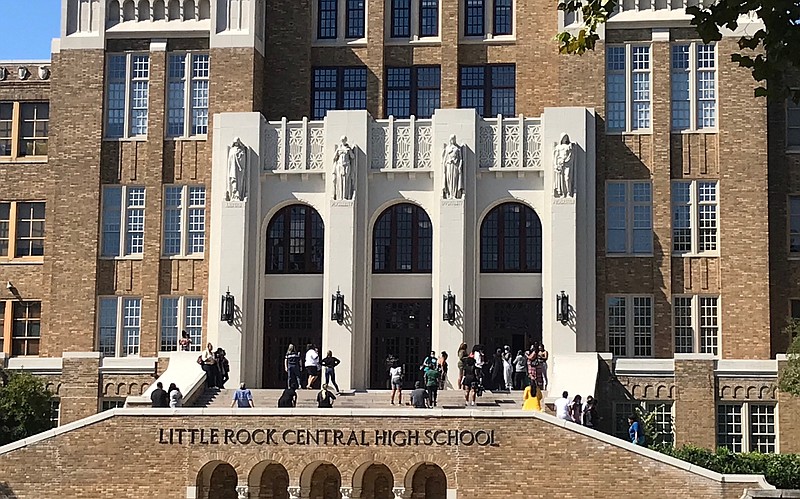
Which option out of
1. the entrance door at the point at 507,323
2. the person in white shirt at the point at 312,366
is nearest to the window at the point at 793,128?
the entrance door at the point at 507,323

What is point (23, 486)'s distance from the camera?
34.4 meters

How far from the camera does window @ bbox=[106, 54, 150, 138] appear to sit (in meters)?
45.3

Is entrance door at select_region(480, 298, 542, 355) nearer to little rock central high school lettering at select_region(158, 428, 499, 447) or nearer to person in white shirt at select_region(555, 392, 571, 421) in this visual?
person in white shirt at select_region(555, 392, 571, 421)

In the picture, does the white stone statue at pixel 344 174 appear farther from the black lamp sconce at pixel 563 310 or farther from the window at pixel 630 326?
the window at pixel 630 326

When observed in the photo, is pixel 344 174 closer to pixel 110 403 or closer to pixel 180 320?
pixel 180 320

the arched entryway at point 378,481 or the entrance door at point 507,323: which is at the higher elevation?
the entrance door at point 507,323

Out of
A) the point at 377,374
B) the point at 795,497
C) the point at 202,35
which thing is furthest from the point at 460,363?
the point at 202,35

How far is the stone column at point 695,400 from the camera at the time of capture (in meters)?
39.8

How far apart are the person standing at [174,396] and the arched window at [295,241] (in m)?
6.95

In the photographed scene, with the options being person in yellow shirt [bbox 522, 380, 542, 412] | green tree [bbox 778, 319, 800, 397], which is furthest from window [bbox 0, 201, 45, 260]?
green tree [bbox 778, 319, 800, 397]

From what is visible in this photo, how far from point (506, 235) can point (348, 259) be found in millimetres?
5070

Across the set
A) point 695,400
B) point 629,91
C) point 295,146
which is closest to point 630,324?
point 695,400

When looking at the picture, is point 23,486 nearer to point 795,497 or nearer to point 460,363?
point 460,363

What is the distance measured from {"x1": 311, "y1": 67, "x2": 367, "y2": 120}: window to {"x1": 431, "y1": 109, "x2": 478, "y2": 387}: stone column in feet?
17.5
